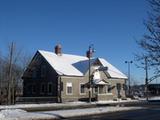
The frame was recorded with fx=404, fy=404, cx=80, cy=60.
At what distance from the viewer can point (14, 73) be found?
67.3m

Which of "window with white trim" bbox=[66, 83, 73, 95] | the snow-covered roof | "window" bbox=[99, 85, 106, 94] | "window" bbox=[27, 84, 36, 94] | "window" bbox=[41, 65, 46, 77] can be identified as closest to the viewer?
"window with white trim" bbox=[66, 83, 73, 95]

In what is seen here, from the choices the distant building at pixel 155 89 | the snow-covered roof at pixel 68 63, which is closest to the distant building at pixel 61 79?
the snow-covered roof at pixel 68 63

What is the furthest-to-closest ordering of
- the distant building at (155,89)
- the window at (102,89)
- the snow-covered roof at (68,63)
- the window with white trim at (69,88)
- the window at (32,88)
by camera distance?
the distant building at (155,89) → the window at (102,89) → the window at (32,88) → the snow-covered roof at (68,63) → the window with white trim at (69,88)

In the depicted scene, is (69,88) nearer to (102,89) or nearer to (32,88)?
(32,88)

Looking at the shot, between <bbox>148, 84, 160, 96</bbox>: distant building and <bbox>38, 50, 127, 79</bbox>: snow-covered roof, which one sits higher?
<bbox>38, 50, 127, 79</bbox>: snow-covered roof

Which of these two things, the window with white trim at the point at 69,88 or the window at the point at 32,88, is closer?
the window with white trim at the point at 69,88

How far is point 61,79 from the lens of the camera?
63812mm

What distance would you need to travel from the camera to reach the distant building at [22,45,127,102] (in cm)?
6412

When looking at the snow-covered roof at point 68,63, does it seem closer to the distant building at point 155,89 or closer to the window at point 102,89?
the window at point 102,89

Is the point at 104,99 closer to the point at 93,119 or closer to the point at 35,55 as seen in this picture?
the point at 35,55

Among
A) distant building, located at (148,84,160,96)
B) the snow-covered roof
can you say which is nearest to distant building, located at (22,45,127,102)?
the snow-covered roof

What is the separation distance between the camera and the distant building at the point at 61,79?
210ft

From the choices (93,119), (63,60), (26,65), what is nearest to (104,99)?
(63,60)

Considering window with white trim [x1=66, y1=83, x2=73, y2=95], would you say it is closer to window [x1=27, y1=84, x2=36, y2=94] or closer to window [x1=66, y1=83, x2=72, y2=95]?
window [x1=66, y1=83, x2=72, y2=95]
